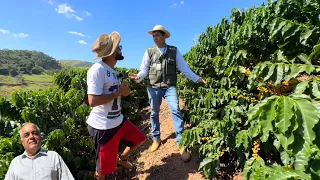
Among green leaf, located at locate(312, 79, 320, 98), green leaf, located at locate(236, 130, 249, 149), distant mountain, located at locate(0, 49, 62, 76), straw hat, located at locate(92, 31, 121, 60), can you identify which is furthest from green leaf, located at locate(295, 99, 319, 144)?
distant mountain, located at locate(0, 49, 62, 76)

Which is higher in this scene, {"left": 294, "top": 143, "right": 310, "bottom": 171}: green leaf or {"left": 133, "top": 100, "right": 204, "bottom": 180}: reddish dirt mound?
{"left": 294, "top": 143, "right": 310, "bottom": 171}: green leaf

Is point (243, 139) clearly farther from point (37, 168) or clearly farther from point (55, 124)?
point (55, 124)

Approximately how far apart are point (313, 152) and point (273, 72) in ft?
2.74

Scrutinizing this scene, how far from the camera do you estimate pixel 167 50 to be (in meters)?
4.04

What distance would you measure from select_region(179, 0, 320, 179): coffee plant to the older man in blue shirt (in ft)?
4.97

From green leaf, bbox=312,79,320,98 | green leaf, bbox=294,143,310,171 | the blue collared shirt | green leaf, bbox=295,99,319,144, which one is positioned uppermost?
green leaf, bbox=312,79,320,98

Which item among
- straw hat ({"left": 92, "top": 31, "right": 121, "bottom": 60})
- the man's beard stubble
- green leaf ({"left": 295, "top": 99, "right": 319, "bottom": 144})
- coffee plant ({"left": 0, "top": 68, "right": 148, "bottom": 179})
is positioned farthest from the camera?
coffee plant ({"left": 0, "top": 68, "right": 148, "bottom": 179})

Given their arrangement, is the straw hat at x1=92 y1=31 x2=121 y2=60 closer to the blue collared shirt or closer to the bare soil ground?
the blue collared shirt

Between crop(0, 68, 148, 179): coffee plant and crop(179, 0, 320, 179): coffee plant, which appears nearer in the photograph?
crop(179, 0, 320, 179): coffee plant

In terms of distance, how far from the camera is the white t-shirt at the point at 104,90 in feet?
9.52

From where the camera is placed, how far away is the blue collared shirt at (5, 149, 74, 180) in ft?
8.81

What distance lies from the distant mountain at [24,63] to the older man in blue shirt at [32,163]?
96.4 meters

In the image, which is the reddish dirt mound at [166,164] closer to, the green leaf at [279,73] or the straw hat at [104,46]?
the green leaf at [279,73]

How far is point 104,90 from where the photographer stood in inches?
121
